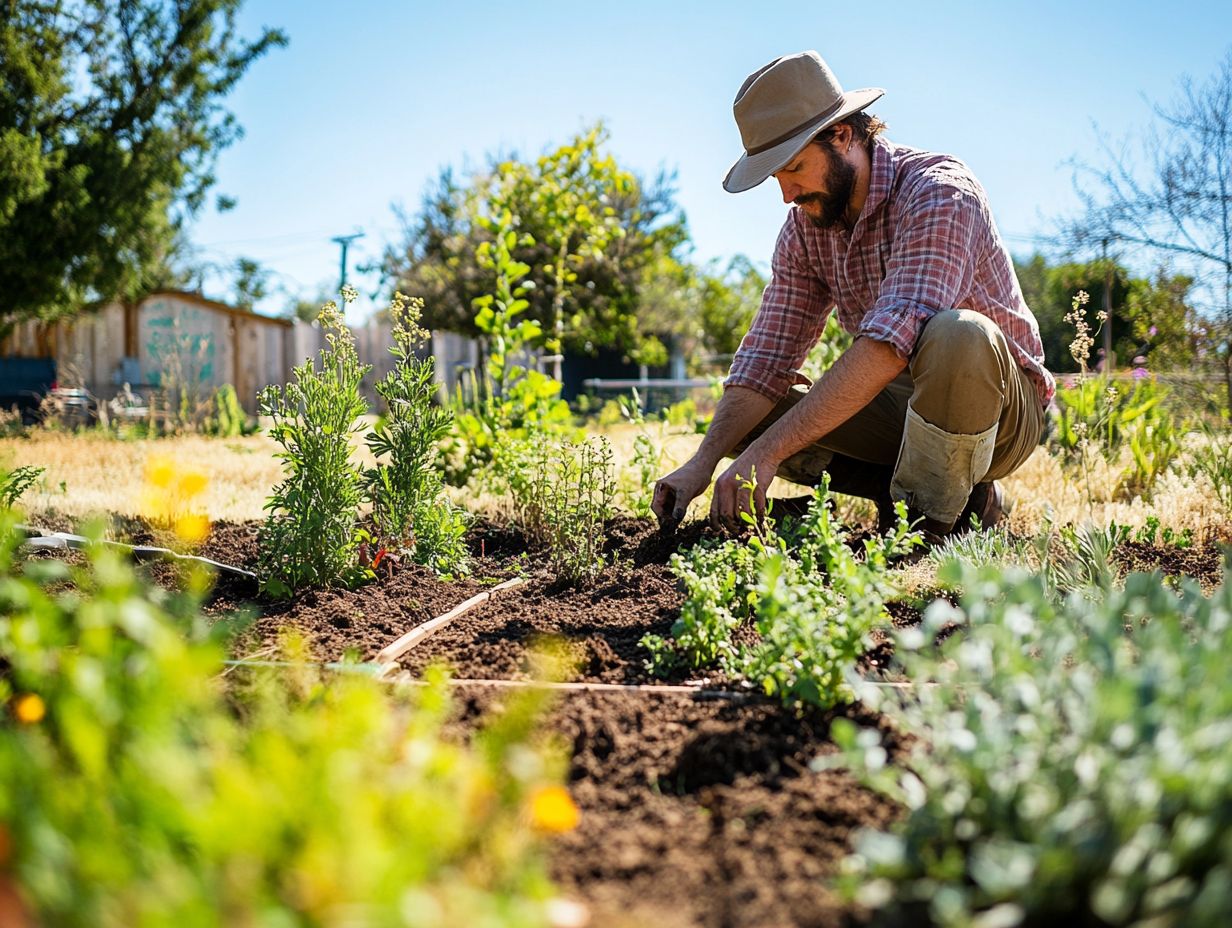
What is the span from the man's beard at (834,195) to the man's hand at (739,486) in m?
1.00

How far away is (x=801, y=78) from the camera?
323 centimetres

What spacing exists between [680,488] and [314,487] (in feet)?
3.73

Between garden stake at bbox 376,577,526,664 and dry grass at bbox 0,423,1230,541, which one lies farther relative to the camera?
dry grass at bbox 0,423,1230,541

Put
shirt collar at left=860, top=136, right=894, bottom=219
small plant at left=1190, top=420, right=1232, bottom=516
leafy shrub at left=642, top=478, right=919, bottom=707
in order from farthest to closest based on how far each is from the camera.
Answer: small plant at left=1190, top=420, right=1232, bottom=516, shirt collar at left=860, top=136, right=894, bottom=219, leafy shrub at left=642, top=478, right=919, bottom=707

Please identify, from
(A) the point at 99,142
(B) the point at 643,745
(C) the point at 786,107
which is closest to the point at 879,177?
(C) the point at 786,107

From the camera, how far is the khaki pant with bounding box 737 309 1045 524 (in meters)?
3.17

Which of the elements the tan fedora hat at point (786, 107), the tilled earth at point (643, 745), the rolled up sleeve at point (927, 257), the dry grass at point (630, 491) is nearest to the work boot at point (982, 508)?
the dry grass at point (630, 491)

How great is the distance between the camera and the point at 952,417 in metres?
3.31

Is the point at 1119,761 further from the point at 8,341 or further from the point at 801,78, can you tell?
the point at 8,341

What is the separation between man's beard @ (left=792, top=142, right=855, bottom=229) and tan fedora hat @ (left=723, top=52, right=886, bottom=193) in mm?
125

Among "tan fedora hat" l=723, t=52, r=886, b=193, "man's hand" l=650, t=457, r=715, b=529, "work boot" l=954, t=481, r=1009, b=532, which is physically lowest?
"work boot" l=954, t=481, r=1009, b=532

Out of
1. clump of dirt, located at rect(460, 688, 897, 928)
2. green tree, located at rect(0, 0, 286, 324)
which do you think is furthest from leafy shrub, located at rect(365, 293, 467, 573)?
green tree, located at rect(0, 0, 286, 324)

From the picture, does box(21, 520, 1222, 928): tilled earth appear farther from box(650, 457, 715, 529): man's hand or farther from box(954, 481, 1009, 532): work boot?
box(954, 481, 1009, 532): work boot

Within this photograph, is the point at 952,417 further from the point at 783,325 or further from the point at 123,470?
the point at 123,470
